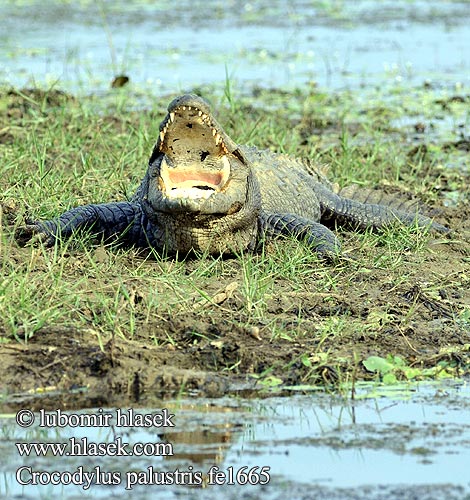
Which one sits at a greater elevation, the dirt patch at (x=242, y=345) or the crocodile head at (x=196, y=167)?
the crocodile head at (x=196, y=167)

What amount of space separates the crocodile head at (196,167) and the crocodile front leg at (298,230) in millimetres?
310

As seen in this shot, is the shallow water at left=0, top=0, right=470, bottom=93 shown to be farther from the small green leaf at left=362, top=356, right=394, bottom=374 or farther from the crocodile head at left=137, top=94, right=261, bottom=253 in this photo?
the small green leaf at left=362, top=356, right=394, bottom=374

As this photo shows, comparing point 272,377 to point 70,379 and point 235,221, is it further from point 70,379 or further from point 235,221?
point 235,221

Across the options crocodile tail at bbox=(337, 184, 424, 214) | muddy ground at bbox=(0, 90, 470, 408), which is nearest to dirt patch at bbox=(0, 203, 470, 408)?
muddy ground at bbox=(0, 90, 470, 408)

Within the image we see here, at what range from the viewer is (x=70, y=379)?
17.1 ft

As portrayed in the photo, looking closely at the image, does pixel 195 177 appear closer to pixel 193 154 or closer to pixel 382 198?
pixel 193 154

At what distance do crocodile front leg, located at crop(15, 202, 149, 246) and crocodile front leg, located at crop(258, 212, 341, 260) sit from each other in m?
0.80

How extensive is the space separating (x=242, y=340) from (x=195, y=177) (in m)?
1.81

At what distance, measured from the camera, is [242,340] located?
5.70 m

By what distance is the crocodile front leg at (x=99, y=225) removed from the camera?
711 cm

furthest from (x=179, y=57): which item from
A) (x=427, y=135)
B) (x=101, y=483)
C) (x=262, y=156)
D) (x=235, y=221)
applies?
(x=101, y=483)

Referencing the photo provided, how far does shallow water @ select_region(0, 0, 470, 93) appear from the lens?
13945mm

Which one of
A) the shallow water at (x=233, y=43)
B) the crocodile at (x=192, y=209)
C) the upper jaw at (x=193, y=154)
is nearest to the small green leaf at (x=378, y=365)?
the crocodile at (x=192, y=209)

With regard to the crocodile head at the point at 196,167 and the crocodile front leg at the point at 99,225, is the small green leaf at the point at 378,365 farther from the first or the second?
the crocodile front leg at the point at 99,225
